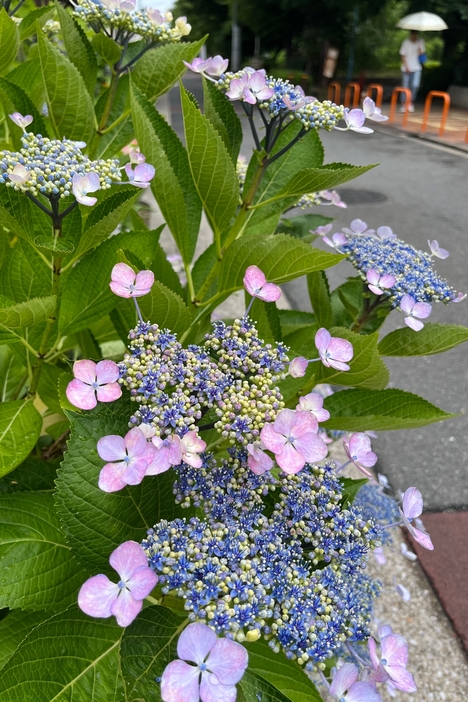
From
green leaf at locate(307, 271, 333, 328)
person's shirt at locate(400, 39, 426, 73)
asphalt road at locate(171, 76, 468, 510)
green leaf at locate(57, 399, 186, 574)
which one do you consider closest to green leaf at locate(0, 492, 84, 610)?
green leaf at locate(57, 399, 186, 574)

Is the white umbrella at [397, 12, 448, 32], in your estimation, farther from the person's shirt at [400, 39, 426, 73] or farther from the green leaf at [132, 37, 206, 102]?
the green leaf at [132, 37, 206, 102]

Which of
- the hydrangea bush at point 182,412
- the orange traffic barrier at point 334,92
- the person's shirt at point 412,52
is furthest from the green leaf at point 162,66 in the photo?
the orange traffic barrier at point 334,92

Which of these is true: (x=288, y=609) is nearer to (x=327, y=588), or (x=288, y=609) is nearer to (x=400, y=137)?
(x=327, y=588)

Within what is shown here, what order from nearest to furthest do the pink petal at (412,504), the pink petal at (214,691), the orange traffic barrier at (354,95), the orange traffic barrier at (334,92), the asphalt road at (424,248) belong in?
the pink petal at (214,691) → the pink petal at (412,504) → the asphalt road at (424,248) → the orange traffic barrier at (354,95) → the orange traffic barrier at (334,92)

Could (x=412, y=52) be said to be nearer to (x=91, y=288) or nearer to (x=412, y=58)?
(x=412, y=58)

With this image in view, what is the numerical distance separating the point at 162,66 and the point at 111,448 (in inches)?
34.5

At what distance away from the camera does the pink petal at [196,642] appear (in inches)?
21.0

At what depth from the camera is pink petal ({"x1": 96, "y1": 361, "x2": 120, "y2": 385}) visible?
2.36ft

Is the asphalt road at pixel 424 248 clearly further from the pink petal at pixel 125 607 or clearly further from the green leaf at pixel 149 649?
the pink petal at pixel 125 607

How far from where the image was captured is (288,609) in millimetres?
637

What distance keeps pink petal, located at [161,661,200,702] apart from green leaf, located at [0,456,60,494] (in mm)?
549

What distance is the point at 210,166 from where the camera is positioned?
2.98 feet

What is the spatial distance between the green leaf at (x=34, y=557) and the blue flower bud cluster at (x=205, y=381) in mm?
323

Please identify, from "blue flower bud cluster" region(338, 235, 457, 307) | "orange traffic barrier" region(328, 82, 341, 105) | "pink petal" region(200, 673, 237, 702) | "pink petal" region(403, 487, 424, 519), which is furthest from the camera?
"orange traffic barrier" region(328, 82, 341, 105)
